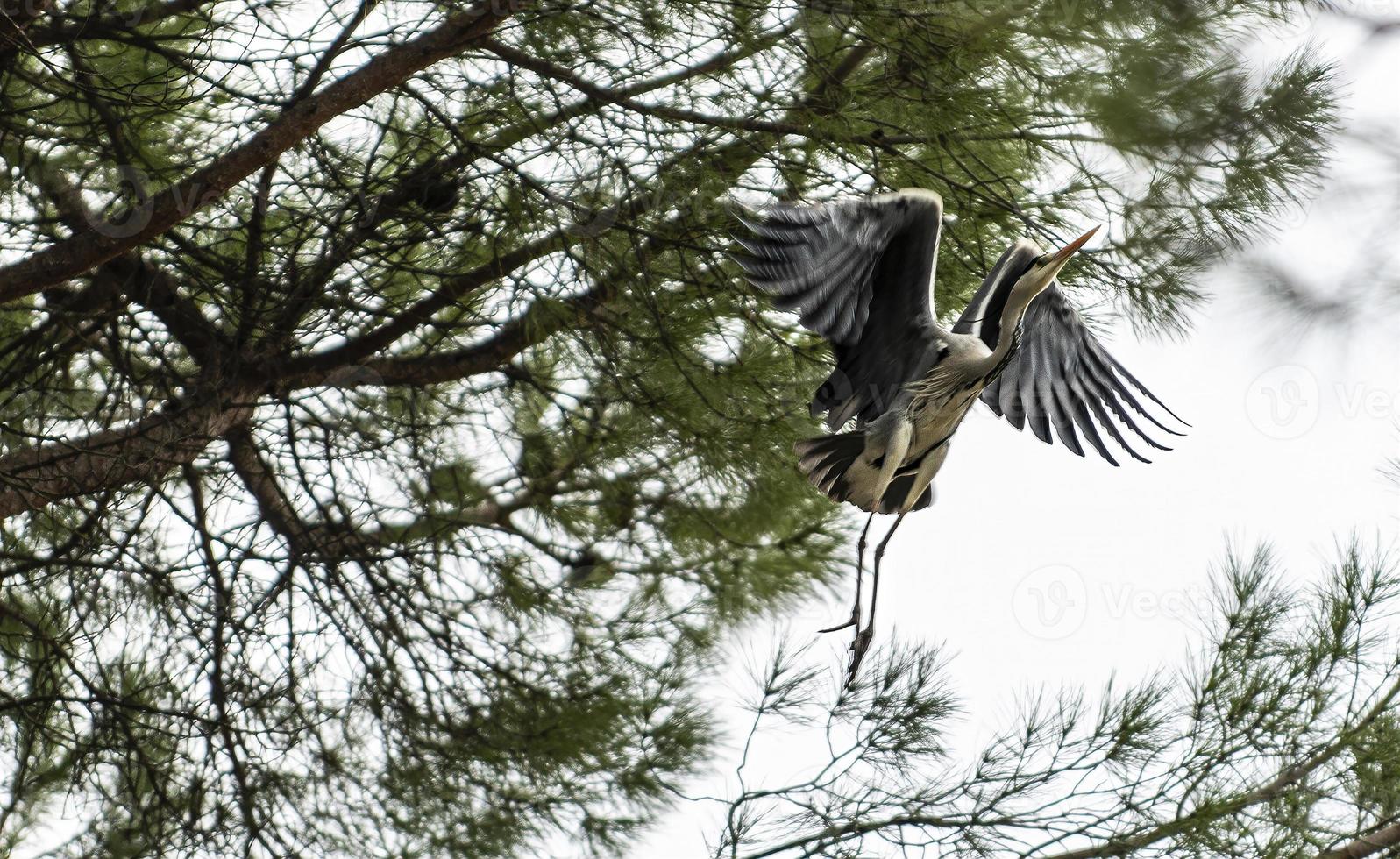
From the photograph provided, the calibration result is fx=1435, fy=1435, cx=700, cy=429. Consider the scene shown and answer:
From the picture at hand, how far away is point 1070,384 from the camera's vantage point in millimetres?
1664

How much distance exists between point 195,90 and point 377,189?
386mm

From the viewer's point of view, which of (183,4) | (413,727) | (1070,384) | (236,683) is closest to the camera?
(1070,384)

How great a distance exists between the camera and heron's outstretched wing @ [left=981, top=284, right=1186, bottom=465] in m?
1.63

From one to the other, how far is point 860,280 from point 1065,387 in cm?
35

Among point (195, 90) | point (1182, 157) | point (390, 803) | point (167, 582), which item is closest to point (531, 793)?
point (390, 803)

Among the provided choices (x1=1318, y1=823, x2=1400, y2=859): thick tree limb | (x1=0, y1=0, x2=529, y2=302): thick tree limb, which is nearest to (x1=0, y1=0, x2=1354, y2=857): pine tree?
(x1=0, y1=0, x2=529, y2=302): thick tree limb

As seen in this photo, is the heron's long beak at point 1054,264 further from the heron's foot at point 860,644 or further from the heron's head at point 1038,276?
the heron's foot at point 860,644

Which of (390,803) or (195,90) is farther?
(390,803)

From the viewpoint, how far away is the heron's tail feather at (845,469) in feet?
4.83

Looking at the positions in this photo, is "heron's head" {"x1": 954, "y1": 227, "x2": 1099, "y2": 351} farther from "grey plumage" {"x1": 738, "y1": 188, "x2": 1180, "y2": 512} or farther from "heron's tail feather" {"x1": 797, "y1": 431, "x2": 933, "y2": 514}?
"heron's tail feather" {"x1": 797, "y1": 431, "x2": 933, "y2": 514}

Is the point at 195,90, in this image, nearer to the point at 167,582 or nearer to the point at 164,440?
the point at 164,440

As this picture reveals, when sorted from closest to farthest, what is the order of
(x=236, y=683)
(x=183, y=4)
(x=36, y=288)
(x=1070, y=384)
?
Result: 1. (x=1070, y=384)
2. (x=36, y=288)
3. (x=183, y=4)
4. (x=236, y=683)

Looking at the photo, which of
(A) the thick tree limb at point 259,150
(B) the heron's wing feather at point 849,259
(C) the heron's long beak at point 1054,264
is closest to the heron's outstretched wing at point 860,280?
(B) the heron's wing feather at point 849,259

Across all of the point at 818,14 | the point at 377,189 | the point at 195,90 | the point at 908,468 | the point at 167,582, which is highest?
the point at 195,90
